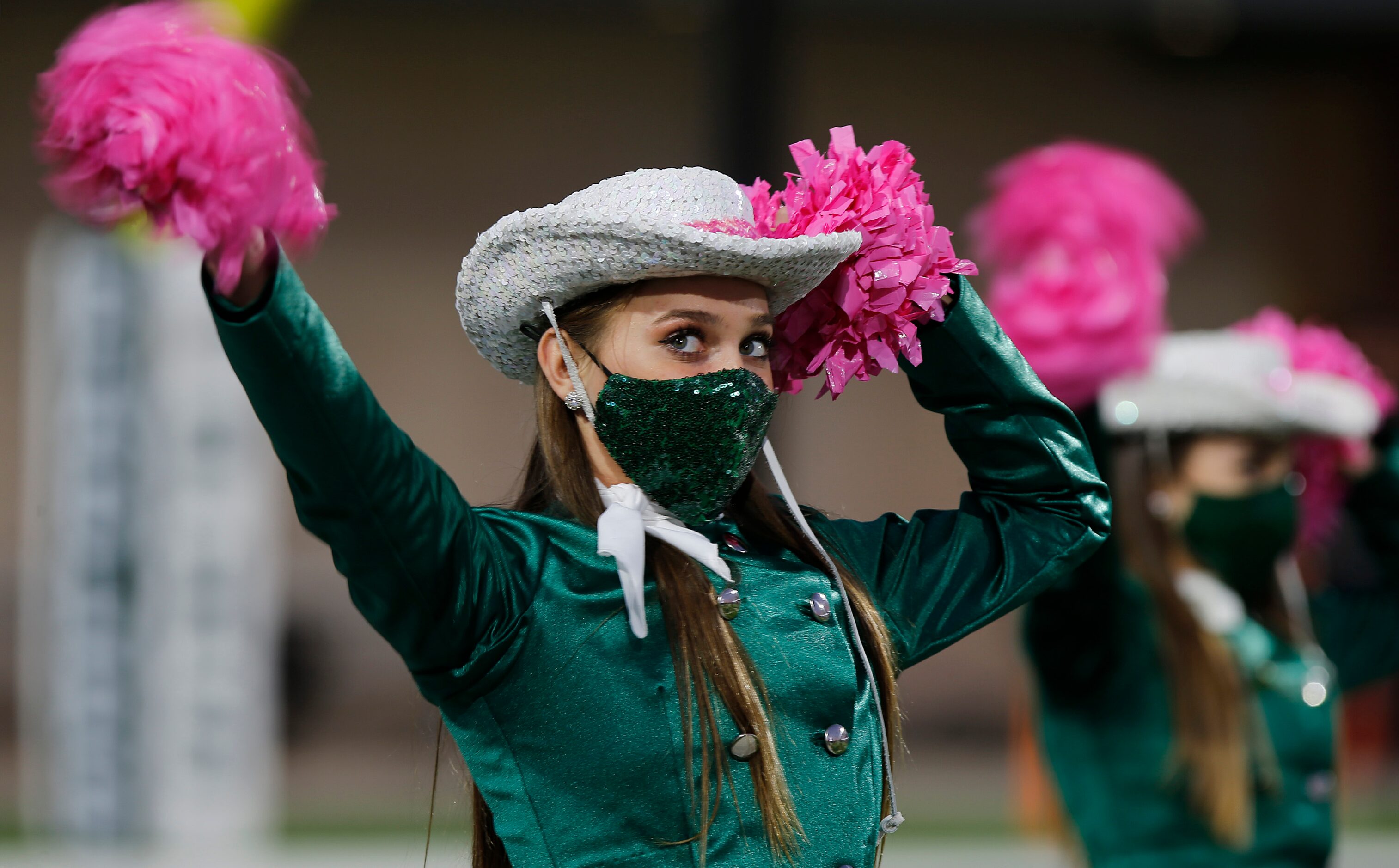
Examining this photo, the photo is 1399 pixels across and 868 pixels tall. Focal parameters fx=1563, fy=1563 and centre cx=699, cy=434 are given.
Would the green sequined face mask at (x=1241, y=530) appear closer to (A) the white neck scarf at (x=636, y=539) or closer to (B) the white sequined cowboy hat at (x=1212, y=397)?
(B) the white sequined cowboy hat at (x=1212, y=397)

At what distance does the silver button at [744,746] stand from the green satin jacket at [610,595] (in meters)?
0.02

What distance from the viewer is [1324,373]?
12.9ft

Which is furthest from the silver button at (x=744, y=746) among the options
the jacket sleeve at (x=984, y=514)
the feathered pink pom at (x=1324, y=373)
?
the feathered pink pom at (x=1324, y=373)

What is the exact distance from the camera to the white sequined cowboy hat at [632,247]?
177cm

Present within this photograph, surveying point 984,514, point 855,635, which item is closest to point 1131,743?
point 984,514

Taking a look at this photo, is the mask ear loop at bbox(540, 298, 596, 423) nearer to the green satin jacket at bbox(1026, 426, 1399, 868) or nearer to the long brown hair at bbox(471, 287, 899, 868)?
the long brown hair at bbox(471, 287, 899, 868)

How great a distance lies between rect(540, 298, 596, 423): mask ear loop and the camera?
6.19 ft

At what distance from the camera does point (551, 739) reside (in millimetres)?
1790

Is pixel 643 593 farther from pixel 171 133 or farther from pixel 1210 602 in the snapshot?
pixel 1210 602

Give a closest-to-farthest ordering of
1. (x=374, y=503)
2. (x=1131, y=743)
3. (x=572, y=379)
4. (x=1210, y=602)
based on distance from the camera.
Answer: (x=374, y=503), (x=572, y=379), (x=1131, y=743), (x=1210, y=602)

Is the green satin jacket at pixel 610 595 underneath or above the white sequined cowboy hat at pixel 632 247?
underneath

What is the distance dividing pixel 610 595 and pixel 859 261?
537mm

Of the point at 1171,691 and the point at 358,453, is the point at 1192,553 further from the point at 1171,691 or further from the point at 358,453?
the point at 358,453

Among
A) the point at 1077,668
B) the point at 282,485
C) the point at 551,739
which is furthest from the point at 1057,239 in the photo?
the point at 282,485
